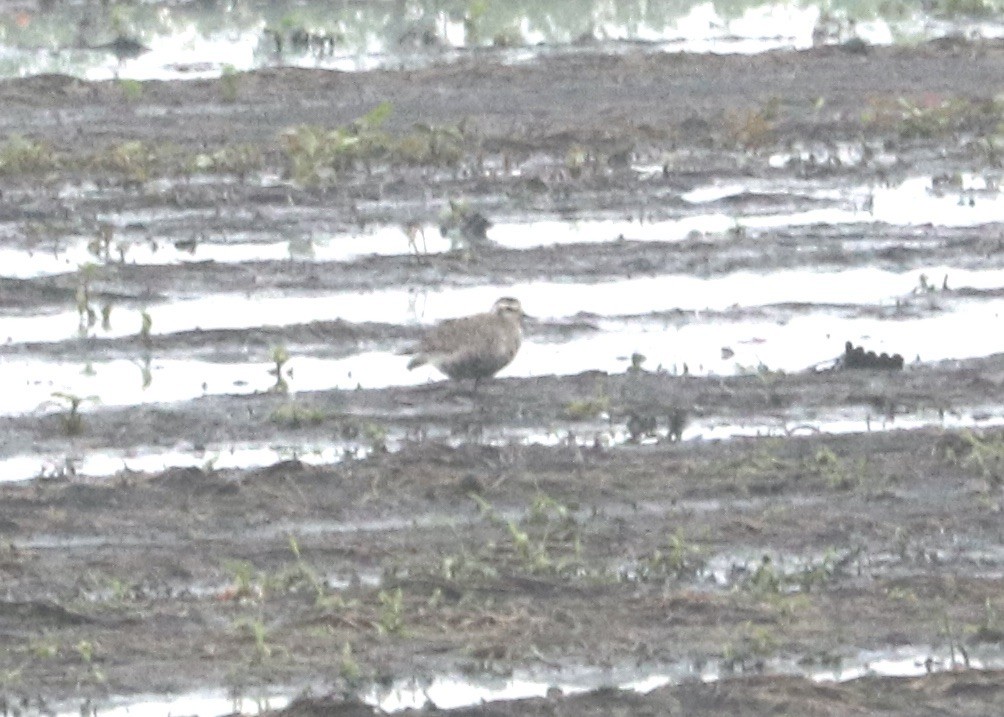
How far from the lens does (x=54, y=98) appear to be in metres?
20.7

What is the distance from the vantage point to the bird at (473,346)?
38.2ft

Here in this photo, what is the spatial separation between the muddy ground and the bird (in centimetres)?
12

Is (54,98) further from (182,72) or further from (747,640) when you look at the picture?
(747,640)

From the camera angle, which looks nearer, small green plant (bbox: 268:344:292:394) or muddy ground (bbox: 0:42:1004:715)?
muddy ground (bbox: 0:42:1004:715)

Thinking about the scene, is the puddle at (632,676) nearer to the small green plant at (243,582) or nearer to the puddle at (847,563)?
the puddle at (847,563)

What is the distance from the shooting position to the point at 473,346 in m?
11.6

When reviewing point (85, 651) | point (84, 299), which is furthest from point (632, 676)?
point (84, 299)

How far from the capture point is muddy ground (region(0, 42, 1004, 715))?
8000 mm

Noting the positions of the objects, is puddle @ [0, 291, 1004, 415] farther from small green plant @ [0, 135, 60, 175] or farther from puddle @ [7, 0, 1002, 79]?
puddle @ [7, 0, 1002, 79]

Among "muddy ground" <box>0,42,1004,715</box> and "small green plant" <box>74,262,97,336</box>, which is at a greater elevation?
"small green plant" <box>74,262,97,336</box>

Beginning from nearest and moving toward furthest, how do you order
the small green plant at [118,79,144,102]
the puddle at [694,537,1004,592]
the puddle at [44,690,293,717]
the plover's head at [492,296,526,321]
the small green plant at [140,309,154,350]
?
the puddle at [44,690,293,717] → the puddle at [694,537,1004,592] → the plover's head at [492,296,526,321] → the small green plant at [140,309,154,350] → the small green plant at [118,79,144,102]

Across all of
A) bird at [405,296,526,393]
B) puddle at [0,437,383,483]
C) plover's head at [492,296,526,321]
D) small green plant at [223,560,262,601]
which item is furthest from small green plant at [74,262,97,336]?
small green plant at [223,560,262,601]

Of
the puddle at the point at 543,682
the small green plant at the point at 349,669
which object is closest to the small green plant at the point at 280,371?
the small green plant at the point at 349,669

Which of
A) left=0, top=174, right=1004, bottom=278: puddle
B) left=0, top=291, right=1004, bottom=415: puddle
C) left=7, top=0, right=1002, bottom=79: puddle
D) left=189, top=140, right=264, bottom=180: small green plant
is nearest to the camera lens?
left=0, top=291, right=1004, bottom=415: puddle
